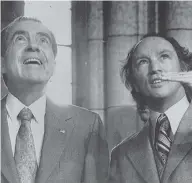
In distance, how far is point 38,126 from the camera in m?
6.23

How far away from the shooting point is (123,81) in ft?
20.6

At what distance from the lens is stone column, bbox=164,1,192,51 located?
6.27 metres

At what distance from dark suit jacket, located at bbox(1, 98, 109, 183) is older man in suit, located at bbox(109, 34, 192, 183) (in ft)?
0.59

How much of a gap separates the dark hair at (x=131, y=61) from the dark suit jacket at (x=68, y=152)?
1.51 feet

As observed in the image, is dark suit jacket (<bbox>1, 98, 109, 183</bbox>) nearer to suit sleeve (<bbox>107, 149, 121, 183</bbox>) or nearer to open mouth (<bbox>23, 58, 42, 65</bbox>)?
suit sleeve (<bbox>107, 149, 121, 183</bbox>)

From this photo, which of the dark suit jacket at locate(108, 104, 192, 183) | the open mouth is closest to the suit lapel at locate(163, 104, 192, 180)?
the dark suit jacket at locate(108, 104, 192, 183)

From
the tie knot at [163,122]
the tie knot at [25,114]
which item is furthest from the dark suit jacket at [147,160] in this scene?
the tie knot at [25,114]

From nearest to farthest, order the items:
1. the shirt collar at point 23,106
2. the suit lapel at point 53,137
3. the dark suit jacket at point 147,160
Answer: the dark suit jacket at point 147,160 < the suit lapel at point 53,137 < the shirt collar at point 23,106

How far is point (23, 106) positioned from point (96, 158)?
36.3 inches

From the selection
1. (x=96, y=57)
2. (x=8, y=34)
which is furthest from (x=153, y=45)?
(x=8, y=34)

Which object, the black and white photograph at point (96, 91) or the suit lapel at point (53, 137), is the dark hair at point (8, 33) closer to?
the black and white photograph at point (96, 91)

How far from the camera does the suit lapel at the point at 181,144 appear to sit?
603 centimetres

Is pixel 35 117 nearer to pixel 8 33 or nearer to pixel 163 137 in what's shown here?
pixel 8 33

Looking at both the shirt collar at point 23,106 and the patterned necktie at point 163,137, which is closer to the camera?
the patterned necktie at point 163,137
